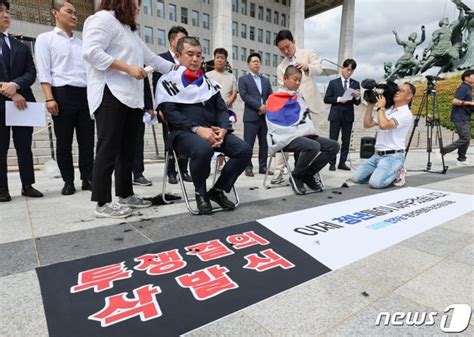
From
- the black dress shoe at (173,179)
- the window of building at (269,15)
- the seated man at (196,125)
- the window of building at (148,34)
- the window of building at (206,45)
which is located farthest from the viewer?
the window of building at (269,15)

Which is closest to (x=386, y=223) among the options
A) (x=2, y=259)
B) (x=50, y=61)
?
A: (x=2, y=259)

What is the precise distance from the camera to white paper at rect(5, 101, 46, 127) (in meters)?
3.06

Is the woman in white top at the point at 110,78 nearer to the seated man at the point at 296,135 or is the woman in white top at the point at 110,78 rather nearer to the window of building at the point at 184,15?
the seated man at the point at 296,135

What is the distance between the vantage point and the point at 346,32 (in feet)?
104

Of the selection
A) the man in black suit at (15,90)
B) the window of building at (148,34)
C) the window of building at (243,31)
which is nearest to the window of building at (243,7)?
the window of building at (243,31)

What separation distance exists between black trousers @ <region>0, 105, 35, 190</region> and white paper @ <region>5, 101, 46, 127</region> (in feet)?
0.32

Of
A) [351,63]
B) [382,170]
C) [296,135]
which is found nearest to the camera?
[296,135]

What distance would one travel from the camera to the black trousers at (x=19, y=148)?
313 cm

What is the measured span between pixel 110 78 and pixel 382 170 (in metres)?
3.45

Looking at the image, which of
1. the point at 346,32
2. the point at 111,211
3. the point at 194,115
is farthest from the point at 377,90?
the point at 346,32

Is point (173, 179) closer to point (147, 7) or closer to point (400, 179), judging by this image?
point (400, 179)

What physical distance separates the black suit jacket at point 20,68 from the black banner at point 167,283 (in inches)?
96.3

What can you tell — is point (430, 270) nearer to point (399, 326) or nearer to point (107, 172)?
point (399, 326)

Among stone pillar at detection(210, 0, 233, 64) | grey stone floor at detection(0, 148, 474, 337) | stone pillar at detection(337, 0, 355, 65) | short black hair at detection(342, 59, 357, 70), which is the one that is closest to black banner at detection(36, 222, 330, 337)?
grey stone floor at detection(0, 148, 474, 337)
